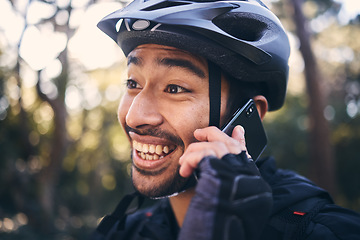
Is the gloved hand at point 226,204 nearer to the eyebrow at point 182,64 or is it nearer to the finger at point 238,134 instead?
the finger at point 238,134

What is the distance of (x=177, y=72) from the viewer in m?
2.15

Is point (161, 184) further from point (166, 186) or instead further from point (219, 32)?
point (219, 32)

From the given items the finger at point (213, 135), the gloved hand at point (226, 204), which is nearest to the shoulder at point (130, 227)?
the finger at point (213, 135)

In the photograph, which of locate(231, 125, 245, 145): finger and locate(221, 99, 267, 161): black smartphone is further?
locate(221, 99, 267, 161): black smartphone

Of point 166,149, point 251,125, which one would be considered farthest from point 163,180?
point 251,125

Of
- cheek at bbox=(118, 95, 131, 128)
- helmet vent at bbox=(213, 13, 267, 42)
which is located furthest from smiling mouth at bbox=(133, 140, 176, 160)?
helmet vent at bbox=(213, 13, 267, 42)

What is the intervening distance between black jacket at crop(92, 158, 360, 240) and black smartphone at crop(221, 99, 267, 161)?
0.23m

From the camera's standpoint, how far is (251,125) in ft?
7.54

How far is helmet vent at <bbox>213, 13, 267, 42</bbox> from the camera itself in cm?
229

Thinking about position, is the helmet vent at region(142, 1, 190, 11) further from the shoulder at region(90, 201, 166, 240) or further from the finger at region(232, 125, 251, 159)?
the shoulder at region(90, 201, 166, 240)

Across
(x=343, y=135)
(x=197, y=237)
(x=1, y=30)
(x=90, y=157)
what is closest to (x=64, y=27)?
(x=1, y=30)

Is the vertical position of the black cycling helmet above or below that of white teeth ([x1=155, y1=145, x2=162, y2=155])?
above

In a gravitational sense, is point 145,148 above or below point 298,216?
above

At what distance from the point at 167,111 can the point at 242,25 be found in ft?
2.91
